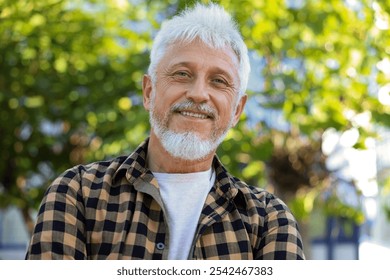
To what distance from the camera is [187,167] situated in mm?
899

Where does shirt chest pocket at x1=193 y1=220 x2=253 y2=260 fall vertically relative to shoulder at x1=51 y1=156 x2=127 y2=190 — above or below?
below

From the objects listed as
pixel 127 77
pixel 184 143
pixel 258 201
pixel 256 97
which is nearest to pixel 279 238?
pixel 258 201

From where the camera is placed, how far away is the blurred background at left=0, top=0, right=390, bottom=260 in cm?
196

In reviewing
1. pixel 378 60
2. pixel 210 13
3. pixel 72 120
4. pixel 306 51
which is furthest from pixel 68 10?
pixel 210 13

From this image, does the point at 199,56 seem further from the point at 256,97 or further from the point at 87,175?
the point at 256,97

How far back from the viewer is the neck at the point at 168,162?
89cm

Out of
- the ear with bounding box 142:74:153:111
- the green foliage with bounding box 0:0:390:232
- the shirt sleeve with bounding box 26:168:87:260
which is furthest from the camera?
the green foliage with bounding box 0:0:390:232

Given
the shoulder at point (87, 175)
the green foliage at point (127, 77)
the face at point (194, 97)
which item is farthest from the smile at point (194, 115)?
the green foliage at point (127, 77)

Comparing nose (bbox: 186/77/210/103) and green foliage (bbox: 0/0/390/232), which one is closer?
nose (bbox: 186/77/210/103)

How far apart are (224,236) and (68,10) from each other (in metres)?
1.84

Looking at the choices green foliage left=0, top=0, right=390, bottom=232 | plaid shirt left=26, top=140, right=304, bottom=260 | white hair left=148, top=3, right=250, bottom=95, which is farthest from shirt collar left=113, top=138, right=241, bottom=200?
green foliage left=0, top=0, right=390, bottom=232

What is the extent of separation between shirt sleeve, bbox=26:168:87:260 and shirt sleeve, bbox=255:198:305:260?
0.24 m

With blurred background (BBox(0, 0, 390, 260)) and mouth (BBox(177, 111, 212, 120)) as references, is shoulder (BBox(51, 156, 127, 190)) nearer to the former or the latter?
mouth (BBox(177, 111, 212, 120))
